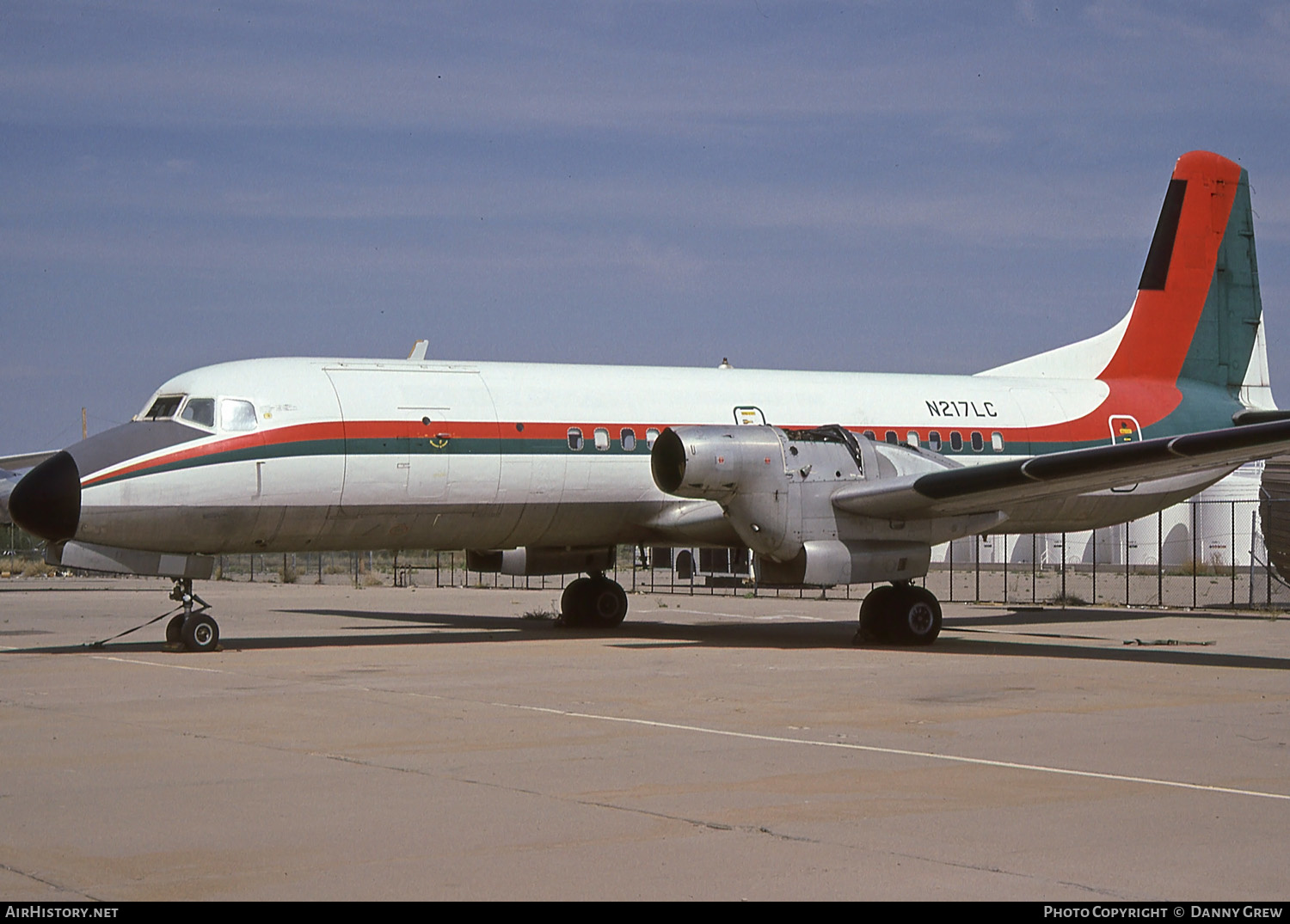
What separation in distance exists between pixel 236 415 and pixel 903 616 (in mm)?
8575

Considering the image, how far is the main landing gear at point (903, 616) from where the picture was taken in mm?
17891

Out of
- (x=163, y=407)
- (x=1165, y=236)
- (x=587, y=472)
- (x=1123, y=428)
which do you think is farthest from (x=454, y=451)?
(x=1165, y=236)

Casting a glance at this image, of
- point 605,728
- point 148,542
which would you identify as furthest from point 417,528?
point 605,728

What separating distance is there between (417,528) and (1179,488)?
11.9 metres

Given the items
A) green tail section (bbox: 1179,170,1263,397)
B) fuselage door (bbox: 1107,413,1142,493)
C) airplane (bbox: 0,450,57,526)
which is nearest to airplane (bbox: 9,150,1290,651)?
fuselage door (bbox: 1107,413,1142,493)

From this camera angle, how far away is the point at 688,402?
64.1 feet

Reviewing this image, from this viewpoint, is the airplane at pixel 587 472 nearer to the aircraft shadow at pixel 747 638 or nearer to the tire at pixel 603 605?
the tire at pixel 603 605

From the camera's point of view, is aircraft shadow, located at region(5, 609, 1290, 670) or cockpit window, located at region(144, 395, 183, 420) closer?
aircraft shadow, located at region(5, 609, 1290, 670)

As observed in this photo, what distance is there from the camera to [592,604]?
21.5 m

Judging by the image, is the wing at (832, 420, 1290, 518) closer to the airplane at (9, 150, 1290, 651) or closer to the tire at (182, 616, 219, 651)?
the airplane at (9, 150, 1290, 651)

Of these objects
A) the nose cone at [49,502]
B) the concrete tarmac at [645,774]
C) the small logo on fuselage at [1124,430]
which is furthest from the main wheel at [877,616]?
the nose cone at [49,502]

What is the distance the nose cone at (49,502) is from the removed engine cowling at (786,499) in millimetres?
6662

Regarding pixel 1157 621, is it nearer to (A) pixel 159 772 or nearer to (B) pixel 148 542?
(B) pixel 148 542

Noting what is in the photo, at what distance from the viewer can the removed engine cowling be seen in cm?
1681
